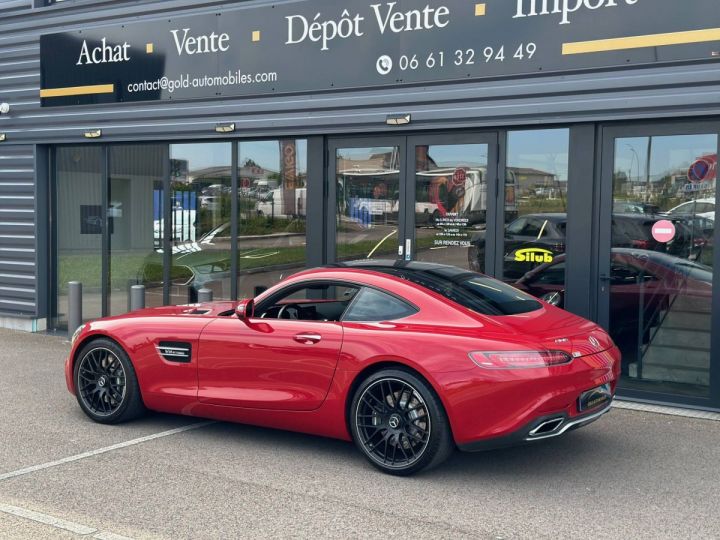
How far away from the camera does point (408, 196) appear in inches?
362

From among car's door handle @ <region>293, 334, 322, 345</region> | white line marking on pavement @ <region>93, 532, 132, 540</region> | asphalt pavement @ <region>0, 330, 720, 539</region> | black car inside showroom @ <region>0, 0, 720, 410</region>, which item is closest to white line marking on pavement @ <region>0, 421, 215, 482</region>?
asphalt pavement @ <region>0, 330, 720, 539</region>

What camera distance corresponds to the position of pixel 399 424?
5492 mm

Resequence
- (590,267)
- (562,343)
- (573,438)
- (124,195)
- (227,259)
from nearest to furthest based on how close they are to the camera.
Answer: (562,343) → (573,438) → (590,267) → (227,259) → (124,195)

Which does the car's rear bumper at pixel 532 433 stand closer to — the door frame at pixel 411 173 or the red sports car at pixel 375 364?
the red sports car at pixel 375 364

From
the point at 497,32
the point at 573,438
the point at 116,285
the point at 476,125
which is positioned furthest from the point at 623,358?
the point at 116,285

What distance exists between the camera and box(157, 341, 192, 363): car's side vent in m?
6.40

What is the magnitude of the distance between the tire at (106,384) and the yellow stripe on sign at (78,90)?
18.0 feet

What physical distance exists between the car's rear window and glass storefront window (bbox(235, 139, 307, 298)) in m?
3.81

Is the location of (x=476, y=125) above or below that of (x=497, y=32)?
below

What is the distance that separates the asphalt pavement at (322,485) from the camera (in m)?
4.65

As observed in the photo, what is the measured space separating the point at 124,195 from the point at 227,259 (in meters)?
2.00

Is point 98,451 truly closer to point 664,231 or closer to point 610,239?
point 610,239

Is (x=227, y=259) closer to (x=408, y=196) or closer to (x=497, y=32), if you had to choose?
(x=408, y=196)

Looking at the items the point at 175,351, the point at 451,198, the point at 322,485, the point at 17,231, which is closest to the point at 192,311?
the point at 175,351
